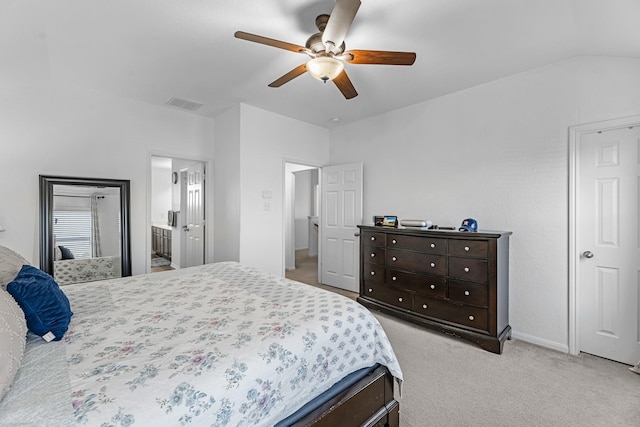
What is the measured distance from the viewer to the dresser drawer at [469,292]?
104 inches

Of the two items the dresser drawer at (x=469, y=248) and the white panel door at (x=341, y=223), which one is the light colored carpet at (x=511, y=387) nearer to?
the dresser drawer at (x=469, y=248)

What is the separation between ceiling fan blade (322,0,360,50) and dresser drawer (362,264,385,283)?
243 centimetres

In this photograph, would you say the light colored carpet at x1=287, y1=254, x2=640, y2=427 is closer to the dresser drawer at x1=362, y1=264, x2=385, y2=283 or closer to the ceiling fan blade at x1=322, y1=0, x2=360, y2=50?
the dresser drawer at x1=362, y1=264, x2=385, y2=283

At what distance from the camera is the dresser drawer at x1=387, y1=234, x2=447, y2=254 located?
2.89m

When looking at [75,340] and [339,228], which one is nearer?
[75,340]

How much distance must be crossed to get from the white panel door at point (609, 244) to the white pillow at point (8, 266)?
154 inches

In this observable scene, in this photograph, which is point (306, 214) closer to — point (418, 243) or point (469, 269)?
point (418, 243)

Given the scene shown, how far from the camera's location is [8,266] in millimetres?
1440

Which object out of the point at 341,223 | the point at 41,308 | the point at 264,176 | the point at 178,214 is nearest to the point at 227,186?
the point at 264,176

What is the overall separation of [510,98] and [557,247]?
1526mm

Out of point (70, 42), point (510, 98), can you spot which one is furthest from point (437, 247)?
point (70, 42)

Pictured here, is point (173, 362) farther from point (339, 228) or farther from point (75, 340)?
point (339, 228)

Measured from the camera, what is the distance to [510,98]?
115 inches

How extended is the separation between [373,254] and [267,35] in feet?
8.20
